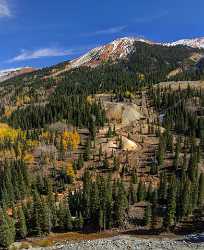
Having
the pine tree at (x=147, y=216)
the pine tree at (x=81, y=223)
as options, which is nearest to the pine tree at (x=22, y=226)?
the pine tree at (x=81, y=223)

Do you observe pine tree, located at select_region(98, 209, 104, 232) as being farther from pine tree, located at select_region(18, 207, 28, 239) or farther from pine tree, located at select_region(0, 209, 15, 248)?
pine tree, located at select_region(0, 209, 15, 248)

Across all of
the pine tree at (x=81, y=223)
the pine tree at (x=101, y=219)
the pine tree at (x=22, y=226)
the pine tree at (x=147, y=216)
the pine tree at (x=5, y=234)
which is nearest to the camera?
the pine tree at (x=5, y=234)

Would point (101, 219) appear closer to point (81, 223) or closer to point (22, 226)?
point (81, 223)

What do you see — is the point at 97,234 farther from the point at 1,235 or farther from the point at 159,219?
the point at 1,235

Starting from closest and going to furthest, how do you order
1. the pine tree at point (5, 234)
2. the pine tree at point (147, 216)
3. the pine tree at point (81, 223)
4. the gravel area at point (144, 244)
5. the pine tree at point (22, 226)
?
the gravel area at point (144, 244) → the pine tree at point (5, 234) → the pine tree at point (22, 226) → the pine tree at point (147, 216) → the pine tree at point (81, 223)

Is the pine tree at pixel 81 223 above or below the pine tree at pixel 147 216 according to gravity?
below

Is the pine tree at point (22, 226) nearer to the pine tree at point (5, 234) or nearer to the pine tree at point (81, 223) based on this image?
the pine tree at point (5, 234)

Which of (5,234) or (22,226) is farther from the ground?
(5,234)

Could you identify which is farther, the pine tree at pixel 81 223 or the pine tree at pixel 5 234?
the pine tree at pixel 81 223

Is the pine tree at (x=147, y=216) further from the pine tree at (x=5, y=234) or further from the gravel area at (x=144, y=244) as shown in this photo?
the pine tree at (x=5, y=234)

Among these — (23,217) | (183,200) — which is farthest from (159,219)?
(23,217)

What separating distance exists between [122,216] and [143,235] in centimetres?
1907

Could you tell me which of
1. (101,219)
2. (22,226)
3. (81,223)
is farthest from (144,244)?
(22,226)

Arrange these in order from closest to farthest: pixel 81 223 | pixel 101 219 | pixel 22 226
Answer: pixel 22 226 < pixel 101 219 < pixel 81 223
